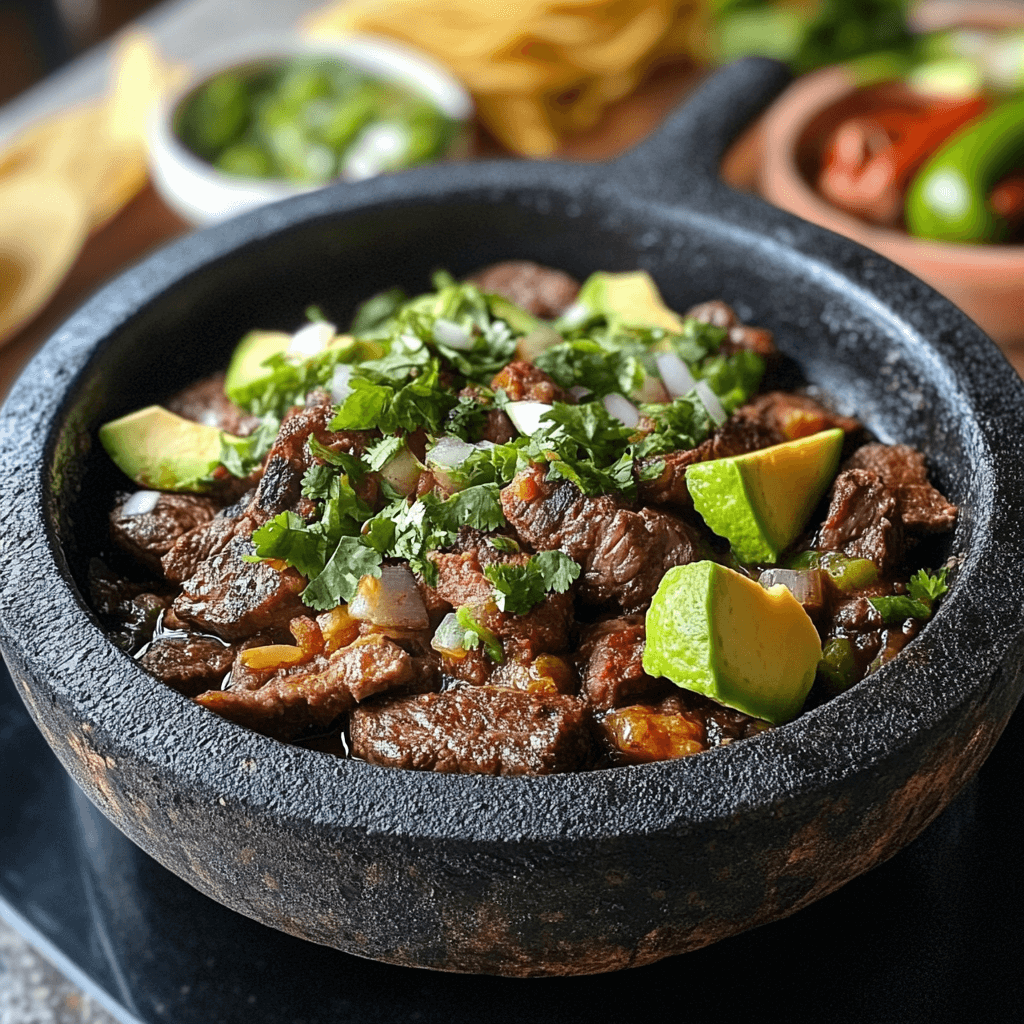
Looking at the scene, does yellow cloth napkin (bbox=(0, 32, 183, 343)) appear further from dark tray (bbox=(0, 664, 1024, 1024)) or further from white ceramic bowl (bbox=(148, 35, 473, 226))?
dark tray (bbox=(0, 664, 1024, 1024))

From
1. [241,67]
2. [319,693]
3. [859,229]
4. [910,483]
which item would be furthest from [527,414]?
[241,67]

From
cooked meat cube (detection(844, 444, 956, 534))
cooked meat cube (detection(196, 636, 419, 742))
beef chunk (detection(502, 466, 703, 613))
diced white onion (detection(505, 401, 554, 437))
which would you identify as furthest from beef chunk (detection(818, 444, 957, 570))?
cooked meat cube (detection(196, 636, 419, 742))

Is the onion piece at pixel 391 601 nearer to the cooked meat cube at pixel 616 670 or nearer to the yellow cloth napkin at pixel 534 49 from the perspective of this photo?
the cooked meat cube at pixel 616 670

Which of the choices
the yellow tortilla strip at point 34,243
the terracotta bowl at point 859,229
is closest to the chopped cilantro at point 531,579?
the terracotta bowl at point 859,229

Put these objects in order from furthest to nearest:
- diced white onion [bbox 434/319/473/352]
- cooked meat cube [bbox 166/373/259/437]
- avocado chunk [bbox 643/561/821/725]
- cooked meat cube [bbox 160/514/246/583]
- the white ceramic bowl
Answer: the white ceramic bowl
cooked meat cube [bbox 166/373/259/437]
diced white onion [bbox 434/319/473/352]
cooked meat cube [bbox 160/514/246/583]
avocado chunk [bbox 643/561/821/725]

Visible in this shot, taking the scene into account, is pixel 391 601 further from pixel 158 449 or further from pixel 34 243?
pixel 34 243
